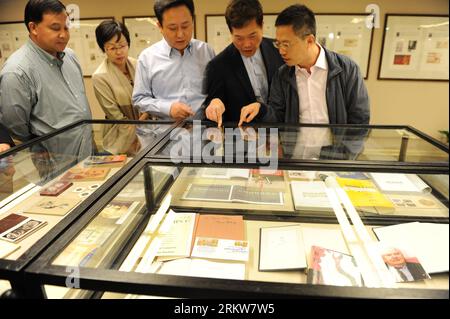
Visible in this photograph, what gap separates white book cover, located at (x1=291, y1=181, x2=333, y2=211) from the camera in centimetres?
120

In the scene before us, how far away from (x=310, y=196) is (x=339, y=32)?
268 centimetres

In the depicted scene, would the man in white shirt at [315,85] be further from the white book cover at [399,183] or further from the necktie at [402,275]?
the necktie at [402,275]

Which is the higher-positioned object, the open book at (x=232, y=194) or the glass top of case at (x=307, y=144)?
the glass top of case at (x=307, y=144)

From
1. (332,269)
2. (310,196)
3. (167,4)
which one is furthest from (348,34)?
(332,269)

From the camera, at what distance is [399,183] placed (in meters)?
1.15

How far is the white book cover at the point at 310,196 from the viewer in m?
1.20

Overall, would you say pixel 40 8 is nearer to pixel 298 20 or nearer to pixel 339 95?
pixel 298 20

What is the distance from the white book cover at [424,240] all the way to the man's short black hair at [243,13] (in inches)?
43.3

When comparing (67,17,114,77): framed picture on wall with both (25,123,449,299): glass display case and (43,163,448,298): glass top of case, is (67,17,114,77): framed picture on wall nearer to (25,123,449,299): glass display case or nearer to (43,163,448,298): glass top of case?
(25,123,449,299): glass display case

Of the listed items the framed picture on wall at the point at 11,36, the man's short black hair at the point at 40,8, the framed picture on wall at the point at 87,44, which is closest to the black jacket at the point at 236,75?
the man's short black hair at the point at 40,8

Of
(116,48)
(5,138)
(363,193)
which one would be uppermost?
(116,48)

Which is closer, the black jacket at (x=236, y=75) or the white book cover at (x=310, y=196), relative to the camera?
the white book cover at (x=310, y=196)

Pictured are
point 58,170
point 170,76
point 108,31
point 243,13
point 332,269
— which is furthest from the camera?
point 108,31

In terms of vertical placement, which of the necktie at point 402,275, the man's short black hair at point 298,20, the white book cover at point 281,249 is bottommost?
the white book cover at point 281,249
